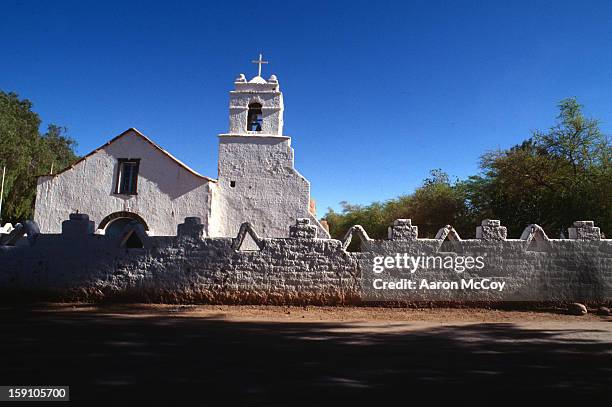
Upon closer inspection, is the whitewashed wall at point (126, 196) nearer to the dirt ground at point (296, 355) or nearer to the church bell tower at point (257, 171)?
the church bell tower at point (257, 171)

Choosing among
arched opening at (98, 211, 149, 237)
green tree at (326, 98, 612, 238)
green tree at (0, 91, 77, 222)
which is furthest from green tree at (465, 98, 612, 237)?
green tree at (0, 91, 77, 222)

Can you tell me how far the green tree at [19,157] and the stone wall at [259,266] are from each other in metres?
23.5

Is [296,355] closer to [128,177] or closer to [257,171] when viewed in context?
[257,171]

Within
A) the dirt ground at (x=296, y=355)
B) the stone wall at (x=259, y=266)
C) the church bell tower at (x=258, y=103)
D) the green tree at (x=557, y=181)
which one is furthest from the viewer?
the church bell tower at (x=258, y=103)

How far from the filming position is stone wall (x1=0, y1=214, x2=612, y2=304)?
27.2ft

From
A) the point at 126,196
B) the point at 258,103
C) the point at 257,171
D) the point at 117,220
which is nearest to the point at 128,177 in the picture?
the point at 126,196

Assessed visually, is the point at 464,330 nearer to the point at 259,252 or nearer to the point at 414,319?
the point at 414,319

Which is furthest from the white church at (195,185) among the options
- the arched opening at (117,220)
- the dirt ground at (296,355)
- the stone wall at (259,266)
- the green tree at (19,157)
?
the green tree at (19,157)

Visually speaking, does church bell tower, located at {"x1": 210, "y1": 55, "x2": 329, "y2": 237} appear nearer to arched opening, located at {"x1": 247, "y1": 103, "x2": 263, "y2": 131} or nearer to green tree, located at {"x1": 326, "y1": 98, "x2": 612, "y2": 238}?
arched opening, located at {"x1": 247, "y1": 103, "x2": 263, "y2": 131}

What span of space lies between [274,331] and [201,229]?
11.2 feet

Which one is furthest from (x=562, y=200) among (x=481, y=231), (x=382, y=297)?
(x=382, y=297)

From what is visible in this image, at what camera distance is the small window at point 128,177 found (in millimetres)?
16516

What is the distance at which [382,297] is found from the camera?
8.37 metres

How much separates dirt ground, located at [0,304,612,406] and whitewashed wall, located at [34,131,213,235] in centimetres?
861
